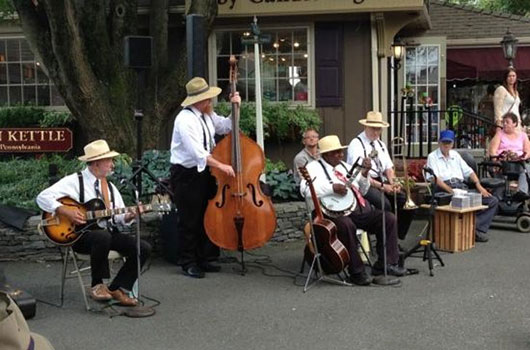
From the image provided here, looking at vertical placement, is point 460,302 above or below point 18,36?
below

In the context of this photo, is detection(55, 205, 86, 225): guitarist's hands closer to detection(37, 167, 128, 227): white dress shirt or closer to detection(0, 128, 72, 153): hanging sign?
detection(37, 167, 128, 227): white dress shirt

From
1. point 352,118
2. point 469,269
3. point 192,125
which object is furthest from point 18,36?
point 469,269

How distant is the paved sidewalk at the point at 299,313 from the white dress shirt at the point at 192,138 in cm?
111

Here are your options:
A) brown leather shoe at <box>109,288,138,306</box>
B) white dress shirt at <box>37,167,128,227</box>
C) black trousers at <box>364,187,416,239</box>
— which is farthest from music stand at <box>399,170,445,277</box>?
white dress shirt at <box>37,167,128,227</box>

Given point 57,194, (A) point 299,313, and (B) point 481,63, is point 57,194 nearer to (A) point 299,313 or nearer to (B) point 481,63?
(A) point 299,313

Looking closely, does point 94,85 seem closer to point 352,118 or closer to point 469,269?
point 352,118

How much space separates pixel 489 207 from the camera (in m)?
7.79

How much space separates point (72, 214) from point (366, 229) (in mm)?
2587

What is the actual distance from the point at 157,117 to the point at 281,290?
159 inches

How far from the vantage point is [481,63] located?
14.2 metres

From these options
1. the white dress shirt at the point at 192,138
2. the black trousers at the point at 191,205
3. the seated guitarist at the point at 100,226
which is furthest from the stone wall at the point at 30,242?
the seated guitarist at the point at 100,226

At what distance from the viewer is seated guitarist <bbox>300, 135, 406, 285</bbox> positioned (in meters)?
5.76

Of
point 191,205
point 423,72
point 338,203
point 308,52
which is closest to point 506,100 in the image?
point 308,52

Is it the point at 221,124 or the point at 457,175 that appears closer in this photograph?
the point at 221,124
